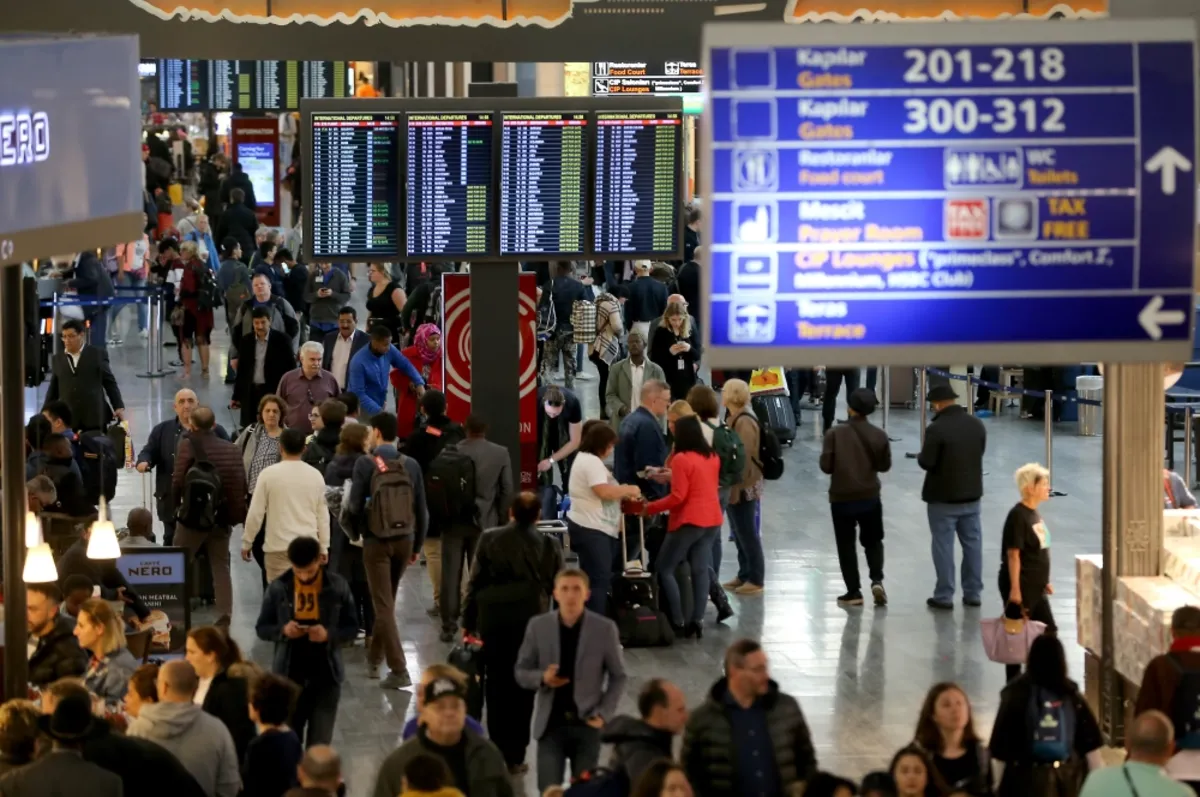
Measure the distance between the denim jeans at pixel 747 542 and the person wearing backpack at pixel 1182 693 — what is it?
5.41m

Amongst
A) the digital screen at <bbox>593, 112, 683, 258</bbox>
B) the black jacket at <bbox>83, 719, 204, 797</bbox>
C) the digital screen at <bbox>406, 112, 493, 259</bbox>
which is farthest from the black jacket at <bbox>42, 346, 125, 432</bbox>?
the black jacket at <bbox>83, 719, 204, 797</bbox>

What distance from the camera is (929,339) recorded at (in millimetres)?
7418

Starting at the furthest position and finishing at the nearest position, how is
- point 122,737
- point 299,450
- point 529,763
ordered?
point 299,450, point 529,763, point 122,737

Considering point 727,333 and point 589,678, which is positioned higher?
point 727,333

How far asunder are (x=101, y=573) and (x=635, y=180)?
459 centimetres

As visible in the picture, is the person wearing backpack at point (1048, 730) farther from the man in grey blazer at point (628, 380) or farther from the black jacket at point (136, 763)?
Result: the man in grey blazer at point (628, 380)

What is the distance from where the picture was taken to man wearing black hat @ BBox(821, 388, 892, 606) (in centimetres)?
1389

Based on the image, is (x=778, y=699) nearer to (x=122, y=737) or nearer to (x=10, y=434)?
(x=122, y=737)

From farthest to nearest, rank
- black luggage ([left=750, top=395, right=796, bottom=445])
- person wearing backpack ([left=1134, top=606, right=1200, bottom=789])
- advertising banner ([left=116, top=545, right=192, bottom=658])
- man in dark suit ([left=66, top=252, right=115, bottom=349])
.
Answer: man in dark suit ([left=66, top=252, right=115, bottom=349]) < black luggage ([left=750, top=395, right=796, bottom=445]) < advertising banner ([left=116, top=545, right=192, bottom=658]) < person wearing backpack ([left=1134, top=606, right=1200, bottom=789])

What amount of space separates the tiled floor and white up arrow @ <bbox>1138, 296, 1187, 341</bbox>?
3761 mm

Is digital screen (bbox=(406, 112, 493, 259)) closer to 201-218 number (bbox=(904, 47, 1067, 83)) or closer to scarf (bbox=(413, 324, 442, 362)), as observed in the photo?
scarf (bbox=(413, 324, 442, 362))

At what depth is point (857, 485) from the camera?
14047mm

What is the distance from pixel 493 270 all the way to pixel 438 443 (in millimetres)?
1261

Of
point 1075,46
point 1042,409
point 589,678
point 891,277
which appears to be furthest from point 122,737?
point 1042,409
